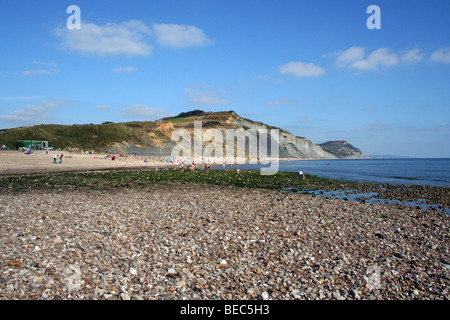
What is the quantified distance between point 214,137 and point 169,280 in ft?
425

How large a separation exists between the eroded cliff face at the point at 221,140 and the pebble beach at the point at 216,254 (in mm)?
80506

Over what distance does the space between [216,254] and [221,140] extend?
12803 cm

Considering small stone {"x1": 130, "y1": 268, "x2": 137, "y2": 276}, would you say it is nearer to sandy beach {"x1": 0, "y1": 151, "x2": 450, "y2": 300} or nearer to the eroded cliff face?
sandy beach {"x1": 0, "y1": 151, "x2": 450, "y2": 300}

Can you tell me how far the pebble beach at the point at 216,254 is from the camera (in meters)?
7.02

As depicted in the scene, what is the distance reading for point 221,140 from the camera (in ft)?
449

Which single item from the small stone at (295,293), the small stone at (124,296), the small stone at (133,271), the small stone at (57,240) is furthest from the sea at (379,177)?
the small stone at (57,240)

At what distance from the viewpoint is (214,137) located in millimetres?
136375

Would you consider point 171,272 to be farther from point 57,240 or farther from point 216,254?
point 57,240

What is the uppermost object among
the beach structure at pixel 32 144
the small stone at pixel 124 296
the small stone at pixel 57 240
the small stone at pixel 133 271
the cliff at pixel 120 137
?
the cliff at pixel 120 137

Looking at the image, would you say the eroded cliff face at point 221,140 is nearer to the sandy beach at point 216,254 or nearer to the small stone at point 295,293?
the sandy beach at point 216,254

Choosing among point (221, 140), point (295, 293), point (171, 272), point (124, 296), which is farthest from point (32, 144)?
point (295, 293)

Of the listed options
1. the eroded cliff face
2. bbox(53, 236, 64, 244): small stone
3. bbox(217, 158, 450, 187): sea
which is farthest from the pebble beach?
the eroded cliff face

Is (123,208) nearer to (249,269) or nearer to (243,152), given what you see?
(249,269)
